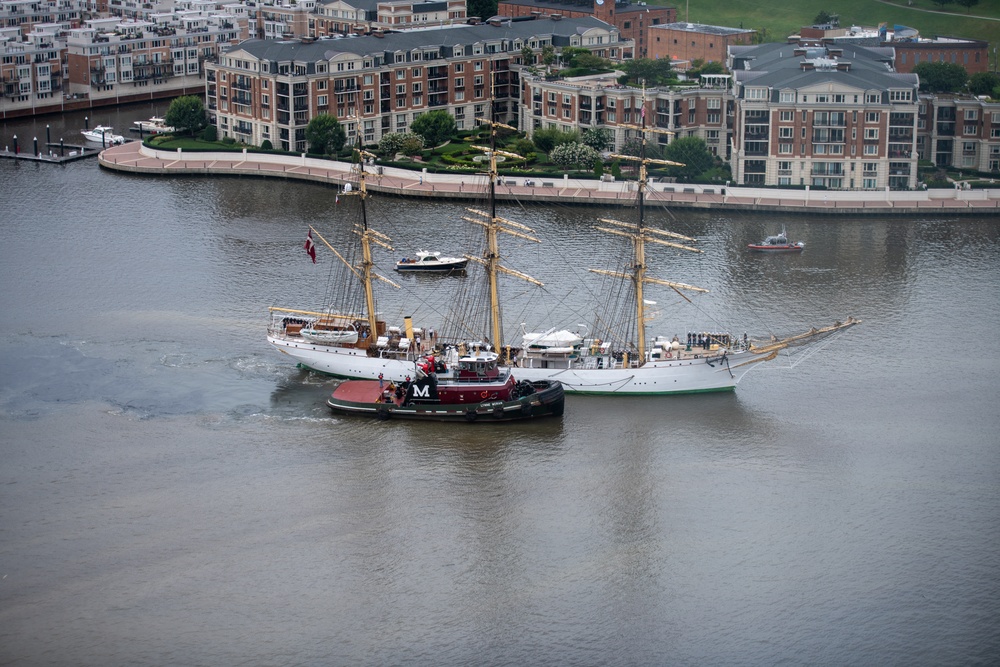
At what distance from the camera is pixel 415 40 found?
118750 mm

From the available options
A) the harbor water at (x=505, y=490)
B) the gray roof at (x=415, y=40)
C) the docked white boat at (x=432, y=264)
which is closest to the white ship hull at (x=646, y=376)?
the harbor water at (x=505, y=490)

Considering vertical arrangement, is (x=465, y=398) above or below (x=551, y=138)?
below

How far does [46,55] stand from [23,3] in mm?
17353

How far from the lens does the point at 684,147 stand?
104 meters

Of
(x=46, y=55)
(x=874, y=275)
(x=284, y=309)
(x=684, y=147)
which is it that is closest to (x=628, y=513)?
(x=284, y=309)

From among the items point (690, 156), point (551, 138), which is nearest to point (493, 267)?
point (690, 156)

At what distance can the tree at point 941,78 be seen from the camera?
11044 centimetres

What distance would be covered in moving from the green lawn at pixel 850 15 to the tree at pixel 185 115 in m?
48.9

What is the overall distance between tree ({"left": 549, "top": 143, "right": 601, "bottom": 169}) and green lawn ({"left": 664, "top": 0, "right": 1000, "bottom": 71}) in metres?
37.9

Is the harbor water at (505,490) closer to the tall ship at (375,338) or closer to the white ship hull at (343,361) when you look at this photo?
the white ship hull at (343,361)

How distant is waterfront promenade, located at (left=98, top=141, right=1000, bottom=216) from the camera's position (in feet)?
321

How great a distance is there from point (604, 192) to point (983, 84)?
97.2 feet

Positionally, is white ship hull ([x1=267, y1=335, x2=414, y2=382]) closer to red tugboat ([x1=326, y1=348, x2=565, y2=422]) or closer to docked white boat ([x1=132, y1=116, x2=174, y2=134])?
red tugboat ([x1=326, y1=348, x2=565, y2=422])

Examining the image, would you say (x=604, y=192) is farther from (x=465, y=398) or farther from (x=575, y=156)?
(x=465, y=398)
